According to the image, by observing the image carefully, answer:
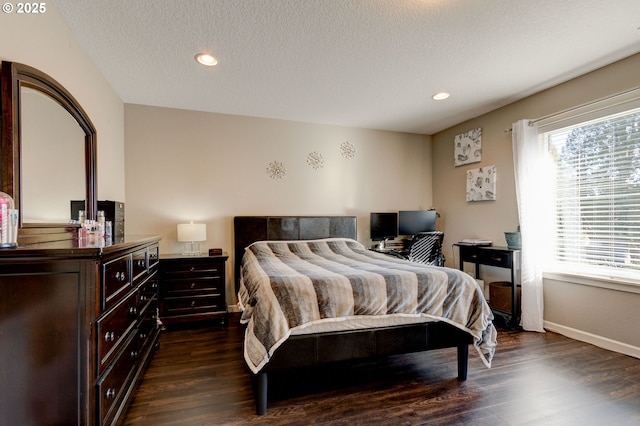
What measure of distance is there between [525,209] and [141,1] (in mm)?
3813

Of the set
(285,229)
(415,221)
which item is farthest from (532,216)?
(285,229)

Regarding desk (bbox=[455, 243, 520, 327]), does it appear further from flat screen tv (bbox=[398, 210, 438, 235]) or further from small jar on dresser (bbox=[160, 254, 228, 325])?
small jar on dresser (bbox=[160, 254, 228, 325])

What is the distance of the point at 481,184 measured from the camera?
12.8 ft

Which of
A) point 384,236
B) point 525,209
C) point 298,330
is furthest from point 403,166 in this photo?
point 298,330

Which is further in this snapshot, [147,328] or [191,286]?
[191,286]

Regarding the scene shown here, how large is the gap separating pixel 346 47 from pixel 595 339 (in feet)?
11.2

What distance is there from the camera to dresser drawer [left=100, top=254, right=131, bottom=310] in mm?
1320

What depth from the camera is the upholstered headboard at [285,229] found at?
3.79 m

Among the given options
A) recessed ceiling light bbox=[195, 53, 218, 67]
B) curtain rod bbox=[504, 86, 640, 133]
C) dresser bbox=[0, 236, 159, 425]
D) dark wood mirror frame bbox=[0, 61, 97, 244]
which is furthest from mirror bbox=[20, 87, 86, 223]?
curtain rod bbox=[504, 86, 640, 133]

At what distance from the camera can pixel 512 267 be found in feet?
10.4

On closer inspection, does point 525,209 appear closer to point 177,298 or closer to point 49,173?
point 177,298

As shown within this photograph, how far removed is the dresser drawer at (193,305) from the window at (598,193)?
3705 mm

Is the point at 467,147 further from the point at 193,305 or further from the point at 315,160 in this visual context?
the point at 193,305

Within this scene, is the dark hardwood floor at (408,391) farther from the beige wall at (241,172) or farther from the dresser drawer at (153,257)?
the beige wall at (241,172)
